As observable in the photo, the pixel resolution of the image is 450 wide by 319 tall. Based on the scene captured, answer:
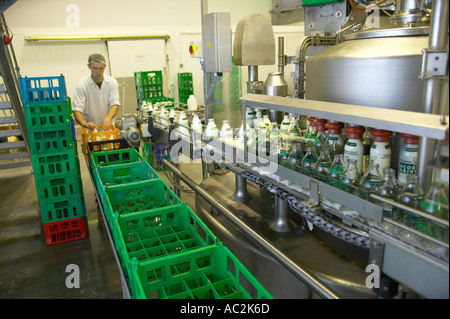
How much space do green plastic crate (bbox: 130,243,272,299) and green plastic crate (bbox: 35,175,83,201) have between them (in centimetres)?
186

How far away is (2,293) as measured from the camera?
238 centimetres

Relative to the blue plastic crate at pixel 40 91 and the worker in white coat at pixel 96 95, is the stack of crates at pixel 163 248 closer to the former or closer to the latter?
the blue plastic crate at pixel 40 91

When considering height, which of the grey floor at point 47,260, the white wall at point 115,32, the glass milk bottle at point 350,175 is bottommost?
the grey floor at point 47,260

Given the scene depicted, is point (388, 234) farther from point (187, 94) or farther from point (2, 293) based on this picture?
point (187, 94)

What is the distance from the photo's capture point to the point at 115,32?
7988mm

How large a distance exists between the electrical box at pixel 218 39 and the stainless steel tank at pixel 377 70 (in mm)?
1223

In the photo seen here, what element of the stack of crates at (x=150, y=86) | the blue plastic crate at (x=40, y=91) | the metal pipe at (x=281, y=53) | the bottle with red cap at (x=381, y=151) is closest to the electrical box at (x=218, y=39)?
the metal pipe at (x=281, y=53)

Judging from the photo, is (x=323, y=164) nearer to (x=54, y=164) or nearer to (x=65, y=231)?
(x=54, y=164)

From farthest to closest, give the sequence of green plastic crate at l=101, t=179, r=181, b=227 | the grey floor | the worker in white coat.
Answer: the worker in white coat
the grey floor
green plastic crate at l=101, t=179, r=181, b=227

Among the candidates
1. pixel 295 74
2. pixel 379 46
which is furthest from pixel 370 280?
pixel 295 74

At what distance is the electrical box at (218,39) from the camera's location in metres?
2.73

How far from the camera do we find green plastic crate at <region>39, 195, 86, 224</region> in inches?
116

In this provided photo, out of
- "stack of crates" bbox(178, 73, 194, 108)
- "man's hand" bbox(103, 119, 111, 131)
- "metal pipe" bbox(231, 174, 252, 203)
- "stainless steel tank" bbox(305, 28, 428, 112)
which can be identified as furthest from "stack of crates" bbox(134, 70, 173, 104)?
"stainless steel tank" bbox(305, 28, 428, 112)

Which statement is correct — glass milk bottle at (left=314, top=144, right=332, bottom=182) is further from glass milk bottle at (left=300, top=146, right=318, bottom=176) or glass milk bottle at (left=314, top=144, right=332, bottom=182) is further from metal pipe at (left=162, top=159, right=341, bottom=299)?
metal pipe at (left=162, top=159, right=341, bottom=299)
